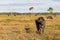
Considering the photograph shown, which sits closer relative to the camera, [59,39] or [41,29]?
[59,39]

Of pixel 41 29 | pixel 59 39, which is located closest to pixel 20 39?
pixel 59 39

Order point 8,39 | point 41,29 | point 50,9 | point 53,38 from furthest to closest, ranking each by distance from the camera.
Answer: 1. point 50,9
2. point 41,29
3. point 53,38
4. point 8,39

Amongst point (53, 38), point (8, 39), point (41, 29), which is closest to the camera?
point (8, 39)

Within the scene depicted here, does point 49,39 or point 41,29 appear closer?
point 49,39

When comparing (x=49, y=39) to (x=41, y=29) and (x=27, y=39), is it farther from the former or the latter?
(x=41, y=29)

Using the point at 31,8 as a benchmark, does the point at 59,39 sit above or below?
above

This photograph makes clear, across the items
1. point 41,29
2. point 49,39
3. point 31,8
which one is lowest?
point 31,8

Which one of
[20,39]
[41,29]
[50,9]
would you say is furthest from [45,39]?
[50,9]

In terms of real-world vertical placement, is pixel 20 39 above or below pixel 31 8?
above

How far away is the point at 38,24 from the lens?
25.6 m

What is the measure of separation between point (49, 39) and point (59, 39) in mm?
1134

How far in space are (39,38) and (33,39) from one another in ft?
2.37

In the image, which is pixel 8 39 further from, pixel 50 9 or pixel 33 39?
pixel 50 9

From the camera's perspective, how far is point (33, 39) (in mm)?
20031
